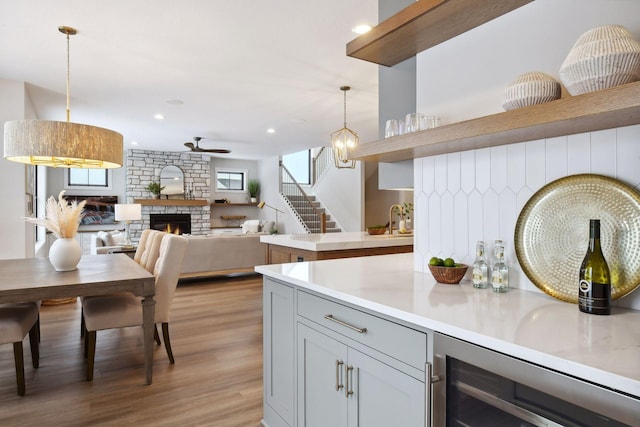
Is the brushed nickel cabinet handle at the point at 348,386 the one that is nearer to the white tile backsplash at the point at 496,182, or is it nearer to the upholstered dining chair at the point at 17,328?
the white tile backsplash at the point at 496,182

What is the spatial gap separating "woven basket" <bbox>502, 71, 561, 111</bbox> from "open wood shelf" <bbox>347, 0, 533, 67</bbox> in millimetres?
409

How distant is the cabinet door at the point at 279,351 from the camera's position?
69.4 inches

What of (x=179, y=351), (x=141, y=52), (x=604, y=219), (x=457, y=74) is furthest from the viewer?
(x=141, y=52)

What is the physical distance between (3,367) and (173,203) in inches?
283

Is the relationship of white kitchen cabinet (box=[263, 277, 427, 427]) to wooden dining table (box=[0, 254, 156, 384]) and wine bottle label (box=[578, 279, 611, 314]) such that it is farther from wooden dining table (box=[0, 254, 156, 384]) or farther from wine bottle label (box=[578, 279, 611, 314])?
wooden dining table (box=[0, 254, 156, 384])

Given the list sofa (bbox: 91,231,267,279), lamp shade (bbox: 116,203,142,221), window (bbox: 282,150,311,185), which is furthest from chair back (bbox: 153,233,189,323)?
window (bbox: 282,150,311,185)

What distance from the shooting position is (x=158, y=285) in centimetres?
284

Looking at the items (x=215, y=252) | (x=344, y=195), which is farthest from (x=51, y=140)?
(x=344, y=195)

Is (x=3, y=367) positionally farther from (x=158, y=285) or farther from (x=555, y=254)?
(x=555, y=254)

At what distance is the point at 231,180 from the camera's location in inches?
442

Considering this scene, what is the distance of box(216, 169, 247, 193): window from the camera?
11.0 meters

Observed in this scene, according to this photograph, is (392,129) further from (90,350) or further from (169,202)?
(169,202)

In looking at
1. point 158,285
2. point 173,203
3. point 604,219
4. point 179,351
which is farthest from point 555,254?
point 173,203

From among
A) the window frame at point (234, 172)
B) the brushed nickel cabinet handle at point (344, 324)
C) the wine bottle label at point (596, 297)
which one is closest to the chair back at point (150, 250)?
the brushed nickel cabinet handle at point (344, 324)
